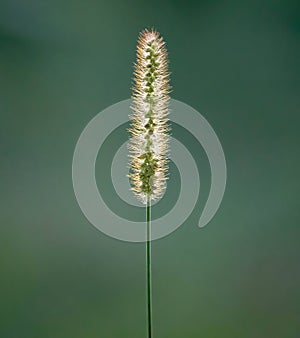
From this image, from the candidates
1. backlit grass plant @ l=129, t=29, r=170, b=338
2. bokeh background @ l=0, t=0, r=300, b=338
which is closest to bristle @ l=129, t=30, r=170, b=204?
backlit grass plant @ l=129, t=29, r=170, b=338

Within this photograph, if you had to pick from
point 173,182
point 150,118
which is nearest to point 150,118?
point 150,118

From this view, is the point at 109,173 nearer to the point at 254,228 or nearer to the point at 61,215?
the point at 61,215

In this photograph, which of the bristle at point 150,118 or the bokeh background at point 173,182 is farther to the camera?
the bokeh background at point 173,182

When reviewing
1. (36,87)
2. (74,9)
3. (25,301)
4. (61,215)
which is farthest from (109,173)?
(74,9)

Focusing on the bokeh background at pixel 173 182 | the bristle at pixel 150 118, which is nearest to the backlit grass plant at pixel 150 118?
the bristle at pixel 150 118

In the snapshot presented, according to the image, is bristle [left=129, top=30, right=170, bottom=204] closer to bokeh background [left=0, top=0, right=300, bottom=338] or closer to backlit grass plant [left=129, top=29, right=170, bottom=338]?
backlit grass plant [left=129, top=29, right=170, bottom=338]

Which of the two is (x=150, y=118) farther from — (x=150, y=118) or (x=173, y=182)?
(x=173, y=182)

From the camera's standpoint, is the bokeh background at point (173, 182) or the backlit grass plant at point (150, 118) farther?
the bokeh background at point (173, 182)

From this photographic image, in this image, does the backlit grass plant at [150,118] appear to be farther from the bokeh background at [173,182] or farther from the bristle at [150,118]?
the bokeh background at [173,182]
